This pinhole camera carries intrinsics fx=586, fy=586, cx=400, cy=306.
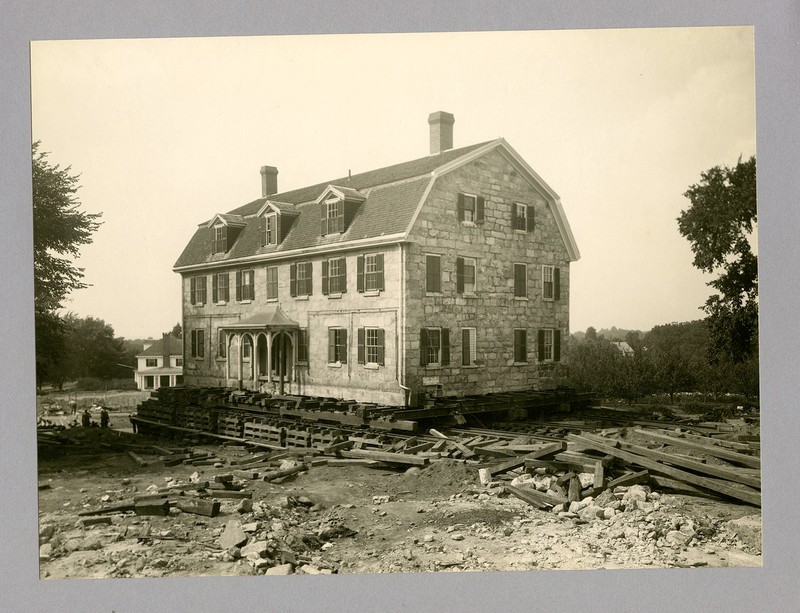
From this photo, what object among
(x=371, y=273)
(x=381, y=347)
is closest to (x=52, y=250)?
(x=371, y=273)

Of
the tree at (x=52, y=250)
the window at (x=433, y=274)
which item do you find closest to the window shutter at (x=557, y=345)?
the window at (x=433, y=274)

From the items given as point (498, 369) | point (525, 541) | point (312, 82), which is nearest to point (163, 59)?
point (312, 82)

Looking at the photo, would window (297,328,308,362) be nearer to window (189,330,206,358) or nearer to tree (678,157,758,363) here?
window (189,330,206,358)

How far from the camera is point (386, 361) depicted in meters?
6.59

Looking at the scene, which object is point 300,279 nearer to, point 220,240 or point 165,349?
point 220,240

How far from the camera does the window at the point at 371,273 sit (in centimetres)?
677

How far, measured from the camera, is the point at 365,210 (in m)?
6.85

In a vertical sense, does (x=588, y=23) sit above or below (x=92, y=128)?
above

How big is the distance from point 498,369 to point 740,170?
3239 millimetres

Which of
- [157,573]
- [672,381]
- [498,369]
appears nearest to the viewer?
[157,573]

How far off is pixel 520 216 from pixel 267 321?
3.20m

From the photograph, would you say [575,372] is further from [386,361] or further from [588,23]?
[588,23]

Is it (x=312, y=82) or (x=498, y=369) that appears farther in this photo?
(x=498, y=369)

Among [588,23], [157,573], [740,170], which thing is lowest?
[157,573]
